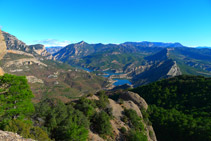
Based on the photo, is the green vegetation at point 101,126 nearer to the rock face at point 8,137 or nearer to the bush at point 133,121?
the bush at point 133,121

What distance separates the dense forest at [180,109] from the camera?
138 feet

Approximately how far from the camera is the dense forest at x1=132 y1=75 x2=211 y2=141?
1662 inches

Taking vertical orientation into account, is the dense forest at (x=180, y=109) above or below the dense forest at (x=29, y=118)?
below

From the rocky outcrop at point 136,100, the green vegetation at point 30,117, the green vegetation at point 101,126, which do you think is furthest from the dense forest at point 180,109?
the green vegetation at point 30,117

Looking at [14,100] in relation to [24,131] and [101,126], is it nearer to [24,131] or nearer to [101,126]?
[24,131]

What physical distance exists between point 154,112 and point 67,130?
4707 cm

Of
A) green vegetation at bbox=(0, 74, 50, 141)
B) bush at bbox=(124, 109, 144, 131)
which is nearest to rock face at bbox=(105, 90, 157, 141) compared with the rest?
bush at bbox=(124, 109, 144, 131)

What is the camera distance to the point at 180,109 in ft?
209

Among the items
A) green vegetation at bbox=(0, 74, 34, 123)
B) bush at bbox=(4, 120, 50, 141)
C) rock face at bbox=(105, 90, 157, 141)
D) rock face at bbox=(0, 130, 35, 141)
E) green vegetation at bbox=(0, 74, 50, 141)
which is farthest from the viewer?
rock face at bbox=(105, 90, 157, 141)

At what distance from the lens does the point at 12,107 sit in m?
21.0

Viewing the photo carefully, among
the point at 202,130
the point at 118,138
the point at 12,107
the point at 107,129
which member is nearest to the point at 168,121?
the point at 202,130

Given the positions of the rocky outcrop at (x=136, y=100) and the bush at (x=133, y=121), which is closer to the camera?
the bush at (x=133, y=121)

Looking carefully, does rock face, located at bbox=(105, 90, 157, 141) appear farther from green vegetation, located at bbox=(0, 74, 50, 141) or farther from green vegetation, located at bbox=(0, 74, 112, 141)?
green vegetation, located at bbox=(0, 74, 50, 141)

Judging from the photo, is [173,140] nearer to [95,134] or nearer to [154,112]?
[154,112]
